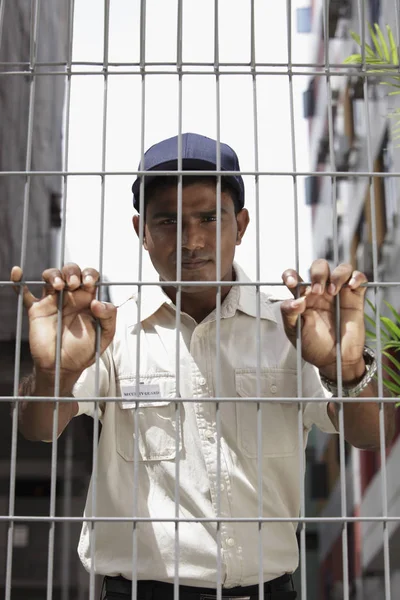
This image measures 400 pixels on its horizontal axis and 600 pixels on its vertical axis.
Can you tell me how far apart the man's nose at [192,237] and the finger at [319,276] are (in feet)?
1.21

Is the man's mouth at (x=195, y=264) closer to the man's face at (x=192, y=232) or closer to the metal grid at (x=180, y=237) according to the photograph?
the man's face at (x=192, y=232)

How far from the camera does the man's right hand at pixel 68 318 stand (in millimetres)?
1727

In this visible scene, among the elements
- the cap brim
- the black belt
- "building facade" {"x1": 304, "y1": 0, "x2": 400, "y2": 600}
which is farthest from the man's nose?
"building facade" {"x1": 304, "y1": 0, "x2": 400, "y2": 600}

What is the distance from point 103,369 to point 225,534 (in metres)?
0.46

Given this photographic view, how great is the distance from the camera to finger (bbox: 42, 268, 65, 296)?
1716 mm

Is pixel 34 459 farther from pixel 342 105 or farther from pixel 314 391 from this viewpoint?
pixel 314 391

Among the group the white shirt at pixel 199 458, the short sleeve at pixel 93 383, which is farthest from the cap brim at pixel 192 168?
the short sleeve at pixel 93 383

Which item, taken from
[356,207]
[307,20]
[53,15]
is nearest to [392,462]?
[356,207]

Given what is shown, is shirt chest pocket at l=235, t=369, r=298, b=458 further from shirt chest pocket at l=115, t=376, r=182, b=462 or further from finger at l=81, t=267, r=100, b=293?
finger at l=81, t=267, r=100, b=293

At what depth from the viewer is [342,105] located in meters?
14.7

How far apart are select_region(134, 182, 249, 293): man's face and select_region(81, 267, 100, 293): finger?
329mm

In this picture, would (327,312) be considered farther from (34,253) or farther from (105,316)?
(34,253)

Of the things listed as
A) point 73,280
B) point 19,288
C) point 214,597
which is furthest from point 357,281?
point 214,597

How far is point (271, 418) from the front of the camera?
6.77 feet
